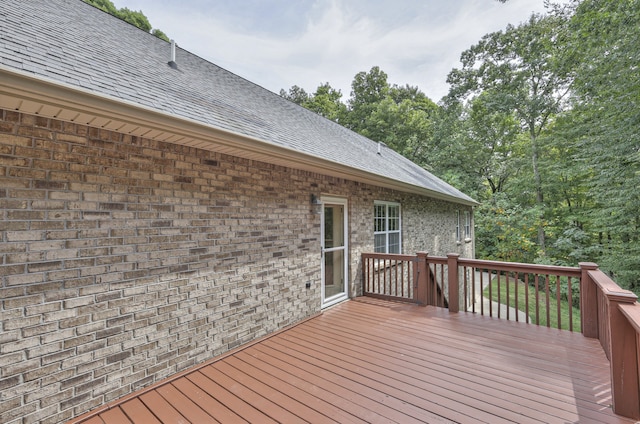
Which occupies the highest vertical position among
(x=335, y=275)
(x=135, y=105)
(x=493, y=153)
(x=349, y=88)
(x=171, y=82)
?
(x=349, y=88)

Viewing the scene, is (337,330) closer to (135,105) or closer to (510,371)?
(510,371)

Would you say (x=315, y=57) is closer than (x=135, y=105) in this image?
No

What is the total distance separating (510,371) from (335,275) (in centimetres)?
318

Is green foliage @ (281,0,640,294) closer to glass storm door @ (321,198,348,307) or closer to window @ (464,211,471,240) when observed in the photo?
window @ (464,211,471,240)

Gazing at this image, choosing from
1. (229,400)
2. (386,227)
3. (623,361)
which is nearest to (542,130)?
(386,227)

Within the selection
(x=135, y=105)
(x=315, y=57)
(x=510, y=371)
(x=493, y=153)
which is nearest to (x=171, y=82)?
(x=135, y=105)

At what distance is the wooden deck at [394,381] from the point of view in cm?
239

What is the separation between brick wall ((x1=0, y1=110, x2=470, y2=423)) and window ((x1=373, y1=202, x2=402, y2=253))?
3335 millimetres

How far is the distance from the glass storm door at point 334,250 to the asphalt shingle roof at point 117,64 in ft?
5.91

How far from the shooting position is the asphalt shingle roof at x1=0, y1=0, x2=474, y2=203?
7.22 ft

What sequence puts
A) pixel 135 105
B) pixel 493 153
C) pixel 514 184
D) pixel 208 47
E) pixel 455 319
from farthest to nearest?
pixel 493 153 < pixel 514 184 < pixel 208 47 < pixel 455 319 < pixel 135 105

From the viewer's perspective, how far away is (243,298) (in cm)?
374

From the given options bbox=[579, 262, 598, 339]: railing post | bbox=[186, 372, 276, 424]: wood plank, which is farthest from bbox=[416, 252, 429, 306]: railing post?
bbox=[186, 372, 276, 424]: wood plank

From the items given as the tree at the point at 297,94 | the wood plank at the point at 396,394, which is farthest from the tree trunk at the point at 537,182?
the tree at the point at 297,94
